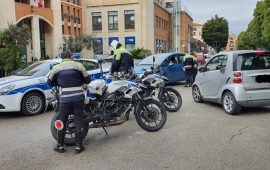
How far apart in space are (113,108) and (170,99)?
8.88 ft

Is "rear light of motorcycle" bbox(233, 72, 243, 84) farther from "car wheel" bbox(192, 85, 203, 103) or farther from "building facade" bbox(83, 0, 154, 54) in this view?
"building facade" bbox(83, 0, 154, 54)

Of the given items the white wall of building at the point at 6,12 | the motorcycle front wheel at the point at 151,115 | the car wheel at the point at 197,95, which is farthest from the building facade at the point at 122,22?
the motorcycle front wheel at the point at 151,115

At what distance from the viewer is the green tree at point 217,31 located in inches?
3339

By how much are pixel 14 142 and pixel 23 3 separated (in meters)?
34.4

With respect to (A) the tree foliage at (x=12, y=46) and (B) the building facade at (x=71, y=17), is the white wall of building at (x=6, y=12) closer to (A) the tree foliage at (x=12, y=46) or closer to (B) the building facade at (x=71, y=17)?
(B) the building facade at (x=71, y=17)

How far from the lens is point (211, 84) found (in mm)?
9836

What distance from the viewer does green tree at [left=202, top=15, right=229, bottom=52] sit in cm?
8481

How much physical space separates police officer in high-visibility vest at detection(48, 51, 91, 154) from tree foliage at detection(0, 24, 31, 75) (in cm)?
1420

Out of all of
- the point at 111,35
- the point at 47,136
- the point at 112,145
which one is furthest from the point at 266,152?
the point at 111,35

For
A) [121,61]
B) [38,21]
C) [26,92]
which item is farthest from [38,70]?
[38,21]

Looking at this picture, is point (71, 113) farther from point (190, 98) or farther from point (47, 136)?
point (190, 98)

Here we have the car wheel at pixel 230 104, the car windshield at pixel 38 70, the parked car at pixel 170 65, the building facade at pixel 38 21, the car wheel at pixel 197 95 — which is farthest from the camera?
the building facade at pixel 38 21

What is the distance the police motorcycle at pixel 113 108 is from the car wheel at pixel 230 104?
2273mm

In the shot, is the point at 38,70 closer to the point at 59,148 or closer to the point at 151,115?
the point at 151,115
